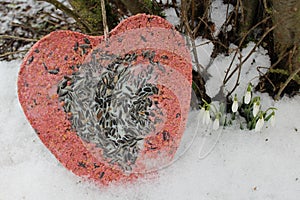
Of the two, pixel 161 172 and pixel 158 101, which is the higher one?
pixel 158 101

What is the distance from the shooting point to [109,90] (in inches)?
50.7

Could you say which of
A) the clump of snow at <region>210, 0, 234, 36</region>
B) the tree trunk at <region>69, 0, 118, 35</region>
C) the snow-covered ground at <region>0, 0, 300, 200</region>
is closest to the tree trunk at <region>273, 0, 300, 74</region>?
the snow-covered ground at <region>0, 0, 300, 200</region>

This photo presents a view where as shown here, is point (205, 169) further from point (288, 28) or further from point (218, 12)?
point (218, 12)

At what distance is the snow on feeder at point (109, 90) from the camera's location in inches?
49.6

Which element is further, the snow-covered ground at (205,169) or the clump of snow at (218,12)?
the clump of snow at (218,12)

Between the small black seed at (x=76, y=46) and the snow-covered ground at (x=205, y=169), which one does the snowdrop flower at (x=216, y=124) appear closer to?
the snow-covered ground at (x=205, y=169)

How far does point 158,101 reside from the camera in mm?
1309

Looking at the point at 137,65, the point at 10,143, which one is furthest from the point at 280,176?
the point at 10,143

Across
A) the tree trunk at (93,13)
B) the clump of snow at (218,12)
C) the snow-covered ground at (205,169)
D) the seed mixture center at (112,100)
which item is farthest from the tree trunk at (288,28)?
the tree trunk at (93,13)

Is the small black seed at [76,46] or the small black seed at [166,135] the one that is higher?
the small black seed at [76,46]

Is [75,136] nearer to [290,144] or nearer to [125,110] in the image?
[125,110]

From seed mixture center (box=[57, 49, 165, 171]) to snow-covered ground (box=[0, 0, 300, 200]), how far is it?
0.21 m

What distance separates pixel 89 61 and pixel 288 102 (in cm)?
79

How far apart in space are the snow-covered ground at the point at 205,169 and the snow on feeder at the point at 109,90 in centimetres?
15
